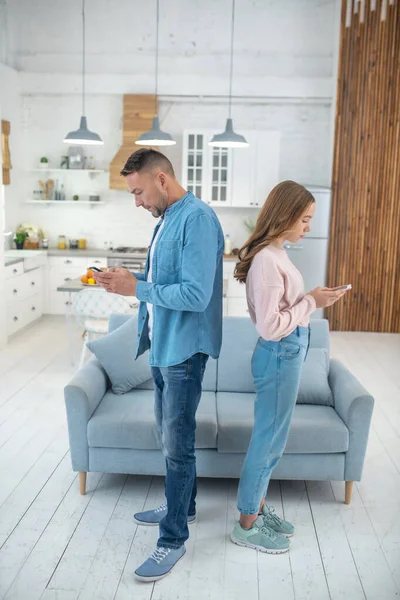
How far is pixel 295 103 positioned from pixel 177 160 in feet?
5.52

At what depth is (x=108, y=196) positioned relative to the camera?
8.88m

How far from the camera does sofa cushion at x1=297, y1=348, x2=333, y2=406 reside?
3.78 metres

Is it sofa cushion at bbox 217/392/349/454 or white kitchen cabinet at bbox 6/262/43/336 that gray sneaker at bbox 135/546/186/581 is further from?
white kitchen cabinet at bbox 6/262/43/336

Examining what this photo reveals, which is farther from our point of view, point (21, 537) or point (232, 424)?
point (232, 424)

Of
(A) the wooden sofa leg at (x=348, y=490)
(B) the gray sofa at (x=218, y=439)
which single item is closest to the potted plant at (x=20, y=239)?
(B) the gray sofa at (x=218, y=439)

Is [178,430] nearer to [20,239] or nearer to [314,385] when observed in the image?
[314,385]

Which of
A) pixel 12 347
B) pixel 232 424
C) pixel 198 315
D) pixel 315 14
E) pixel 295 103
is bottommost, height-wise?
pixel 12 347

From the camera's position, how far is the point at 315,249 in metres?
8.09

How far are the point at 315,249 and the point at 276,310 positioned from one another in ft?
18.3

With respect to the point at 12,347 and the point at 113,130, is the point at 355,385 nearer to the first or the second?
the point at 12,347

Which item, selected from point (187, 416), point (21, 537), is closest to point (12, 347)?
point (21, 537)

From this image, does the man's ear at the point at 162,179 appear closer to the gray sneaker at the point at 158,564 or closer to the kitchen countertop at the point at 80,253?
the gray sneaker at the point at 158,564

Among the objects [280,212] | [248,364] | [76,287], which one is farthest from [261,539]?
[76,287]

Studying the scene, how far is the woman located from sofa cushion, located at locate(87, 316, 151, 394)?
3.64 feet
